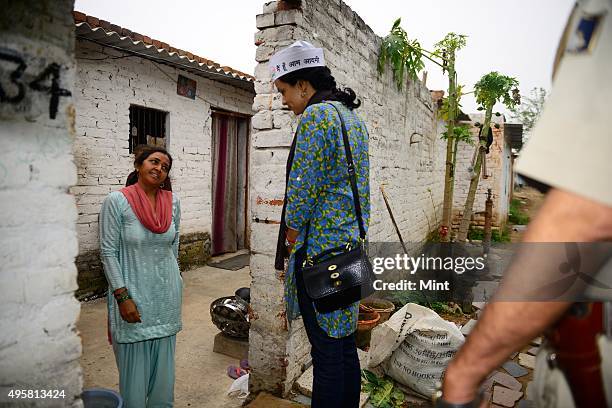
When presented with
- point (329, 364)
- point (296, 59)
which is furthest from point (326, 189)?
point (329, 364)

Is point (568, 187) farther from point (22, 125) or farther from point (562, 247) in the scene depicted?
point (22, 125)

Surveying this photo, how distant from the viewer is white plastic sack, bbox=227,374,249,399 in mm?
3061

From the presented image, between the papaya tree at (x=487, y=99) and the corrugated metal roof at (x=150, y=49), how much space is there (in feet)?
12.8

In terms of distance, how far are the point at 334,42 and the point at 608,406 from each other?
3.24m

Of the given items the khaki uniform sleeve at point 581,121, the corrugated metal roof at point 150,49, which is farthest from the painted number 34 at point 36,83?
the corrugated metal roof at point 150,49

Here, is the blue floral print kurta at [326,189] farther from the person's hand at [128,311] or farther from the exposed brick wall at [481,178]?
the exposed brick wall at [481,178]

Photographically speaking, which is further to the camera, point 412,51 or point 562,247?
point 412,51

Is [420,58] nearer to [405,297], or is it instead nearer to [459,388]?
[405,297]

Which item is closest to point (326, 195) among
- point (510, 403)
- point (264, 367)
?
point (264, 367)

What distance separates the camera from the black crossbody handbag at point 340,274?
1873 mm

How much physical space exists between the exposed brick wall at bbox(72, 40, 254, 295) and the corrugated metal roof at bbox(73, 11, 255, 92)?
230 millimetres

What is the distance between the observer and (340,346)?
6.42 ft

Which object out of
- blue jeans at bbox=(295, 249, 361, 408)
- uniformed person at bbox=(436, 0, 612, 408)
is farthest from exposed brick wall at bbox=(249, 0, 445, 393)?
uniformed person at bbox=(436, 0, 612, 408)

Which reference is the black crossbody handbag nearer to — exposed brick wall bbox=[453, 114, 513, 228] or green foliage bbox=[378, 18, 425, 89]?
green foliage bbox=[378, 18, 425, 89]
